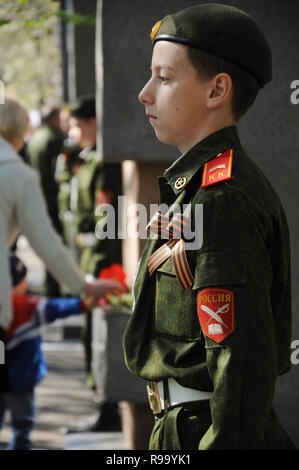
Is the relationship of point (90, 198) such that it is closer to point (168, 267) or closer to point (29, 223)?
point (29, 223)

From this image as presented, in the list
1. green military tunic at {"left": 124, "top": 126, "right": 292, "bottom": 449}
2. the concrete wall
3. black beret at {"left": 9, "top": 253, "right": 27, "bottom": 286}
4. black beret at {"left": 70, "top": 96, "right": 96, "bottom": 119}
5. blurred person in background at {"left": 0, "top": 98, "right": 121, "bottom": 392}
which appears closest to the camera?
green military tunic at {"left": 124, "top": 126, "right": 292, "bottom": 449}

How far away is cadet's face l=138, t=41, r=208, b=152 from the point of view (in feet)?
6.45

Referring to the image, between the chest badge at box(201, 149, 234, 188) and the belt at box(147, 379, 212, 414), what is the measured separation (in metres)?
0.48

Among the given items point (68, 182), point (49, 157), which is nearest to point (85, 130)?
point (68, 182)

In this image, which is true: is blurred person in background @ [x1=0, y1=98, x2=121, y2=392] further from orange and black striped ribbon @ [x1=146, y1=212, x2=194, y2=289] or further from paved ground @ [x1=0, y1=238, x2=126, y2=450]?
orange and black striped ribbon @ [x1=146, y1=212, x2=194, y2=289]

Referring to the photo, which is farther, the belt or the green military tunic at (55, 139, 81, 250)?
the green military tunic at (55, 139, 81, 250)

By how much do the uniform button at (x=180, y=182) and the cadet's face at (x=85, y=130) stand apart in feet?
15.1

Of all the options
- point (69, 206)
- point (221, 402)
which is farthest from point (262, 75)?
point (69, 206)

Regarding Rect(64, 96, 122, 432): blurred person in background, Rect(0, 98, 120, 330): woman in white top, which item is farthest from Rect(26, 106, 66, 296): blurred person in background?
Rect(0, 98, 120, 330): woman in white top

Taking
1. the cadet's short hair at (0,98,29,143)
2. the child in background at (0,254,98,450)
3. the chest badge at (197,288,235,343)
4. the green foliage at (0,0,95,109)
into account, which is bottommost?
the child in background at (0,254,98,450)

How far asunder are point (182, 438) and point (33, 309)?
2767 mm

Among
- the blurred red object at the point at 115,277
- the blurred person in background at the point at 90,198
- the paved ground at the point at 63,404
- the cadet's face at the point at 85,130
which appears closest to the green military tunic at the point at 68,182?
the blurred person in background at the point at 90,198

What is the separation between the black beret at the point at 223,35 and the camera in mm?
1937

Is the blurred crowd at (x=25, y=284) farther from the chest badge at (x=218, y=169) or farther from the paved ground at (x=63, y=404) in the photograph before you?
the chest badge at (x=218, y=169)
